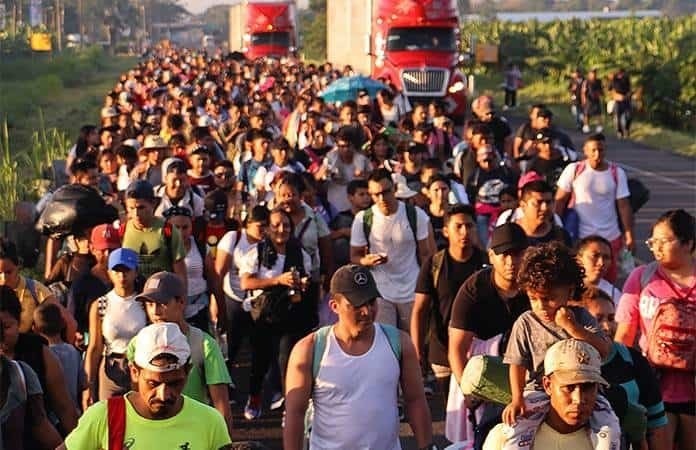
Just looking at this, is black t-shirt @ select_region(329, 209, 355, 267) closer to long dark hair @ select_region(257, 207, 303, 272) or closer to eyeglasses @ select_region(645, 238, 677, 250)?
long dark hair @ select_region(257, 207, 303, 272)

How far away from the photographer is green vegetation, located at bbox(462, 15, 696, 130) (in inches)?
1325

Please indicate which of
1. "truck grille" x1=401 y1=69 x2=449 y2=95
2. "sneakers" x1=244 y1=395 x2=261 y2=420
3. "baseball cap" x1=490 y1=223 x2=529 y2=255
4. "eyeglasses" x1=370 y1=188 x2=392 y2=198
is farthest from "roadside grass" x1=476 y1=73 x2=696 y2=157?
"baseball cap" x1=490 y1=223 x2=529 y2=255

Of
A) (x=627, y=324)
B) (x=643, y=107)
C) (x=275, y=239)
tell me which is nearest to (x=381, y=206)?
(x=275, y=239)

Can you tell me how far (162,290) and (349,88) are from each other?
1526 centimetres

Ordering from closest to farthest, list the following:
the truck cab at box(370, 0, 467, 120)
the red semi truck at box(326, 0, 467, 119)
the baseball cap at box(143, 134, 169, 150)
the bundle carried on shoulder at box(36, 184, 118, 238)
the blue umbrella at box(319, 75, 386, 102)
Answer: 1. the bundle carried on shoulder at box(36, 184, 118, 238)
2. the baseball cap at box(143, 134, 169, 150)
3. the blue umbrella at box(319, 75, 386, 102)
4. the red semi truck at box(326, 0, 467, 119)
5. the truck cab at box(370, 0, 467, 120)

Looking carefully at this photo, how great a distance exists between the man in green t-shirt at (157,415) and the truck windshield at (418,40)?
1107 inches

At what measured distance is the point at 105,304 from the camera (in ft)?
22.8

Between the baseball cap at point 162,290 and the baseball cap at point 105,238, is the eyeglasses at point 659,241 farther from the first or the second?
the baseball cap at point 105,238

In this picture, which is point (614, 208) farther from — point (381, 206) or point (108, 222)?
point (108, 222)

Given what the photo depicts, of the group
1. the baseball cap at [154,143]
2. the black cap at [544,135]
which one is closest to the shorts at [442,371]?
the black cap at [544,135]

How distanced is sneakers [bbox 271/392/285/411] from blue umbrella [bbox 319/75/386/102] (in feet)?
39.3

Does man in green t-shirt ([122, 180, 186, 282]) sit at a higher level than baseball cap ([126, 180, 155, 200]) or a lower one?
lower

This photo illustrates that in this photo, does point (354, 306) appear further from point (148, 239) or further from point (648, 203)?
point (648, 203)

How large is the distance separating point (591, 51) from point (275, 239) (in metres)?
38.2
